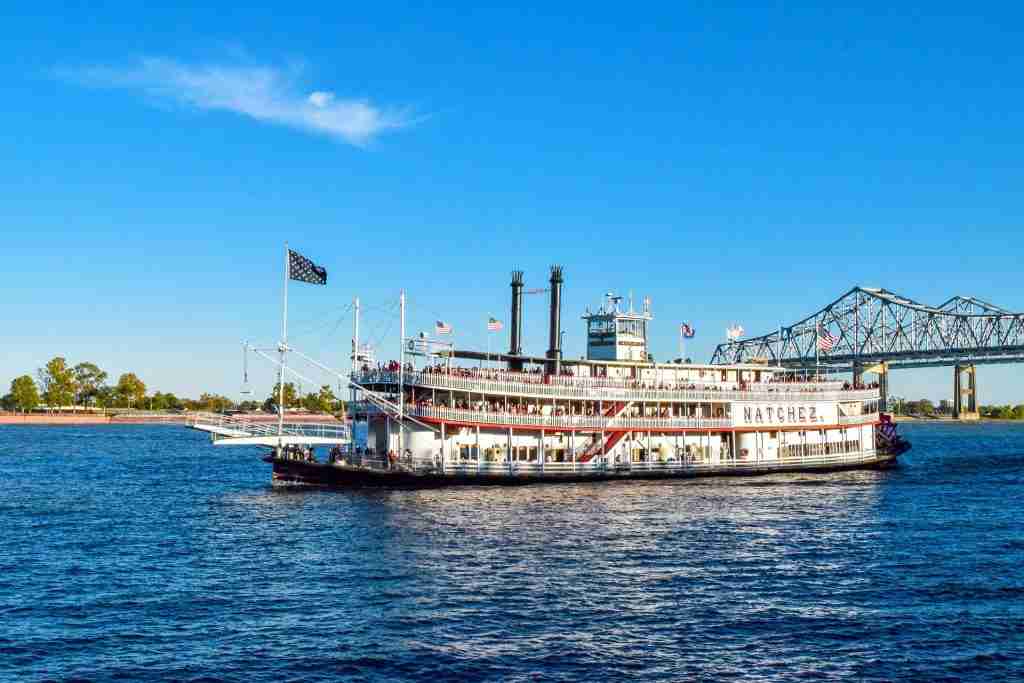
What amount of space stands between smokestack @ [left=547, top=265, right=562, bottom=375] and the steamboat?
10cm

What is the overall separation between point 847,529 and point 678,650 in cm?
2442

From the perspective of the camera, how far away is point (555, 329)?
241 feet

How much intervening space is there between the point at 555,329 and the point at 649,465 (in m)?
12.1

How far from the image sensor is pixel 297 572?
3750 cm

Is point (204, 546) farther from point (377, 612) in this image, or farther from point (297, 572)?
point (377, 612)

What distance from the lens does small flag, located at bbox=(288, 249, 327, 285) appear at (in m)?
61.0

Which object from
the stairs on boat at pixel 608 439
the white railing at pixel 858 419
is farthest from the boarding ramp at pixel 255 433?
the white railing at pixel 858 419

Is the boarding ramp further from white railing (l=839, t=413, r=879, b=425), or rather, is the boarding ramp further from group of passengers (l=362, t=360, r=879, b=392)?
white railing (l=839, t=413, r=879, b=425)

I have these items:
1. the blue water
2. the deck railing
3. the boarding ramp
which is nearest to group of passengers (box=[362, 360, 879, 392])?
the deck railing

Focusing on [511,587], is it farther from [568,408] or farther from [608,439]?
[608,439]

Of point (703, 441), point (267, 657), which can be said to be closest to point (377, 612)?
point (267, 657)

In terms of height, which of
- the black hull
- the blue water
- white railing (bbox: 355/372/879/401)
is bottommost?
the blue water

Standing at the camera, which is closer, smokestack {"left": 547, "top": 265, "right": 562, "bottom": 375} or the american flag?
smokestack {"left": 547, "top": 265, "right": 562, "bottom": 375}

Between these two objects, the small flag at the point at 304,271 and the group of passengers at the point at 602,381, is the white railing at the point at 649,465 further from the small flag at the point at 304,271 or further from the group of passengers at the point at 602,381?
the small flag at the point at 304,271
